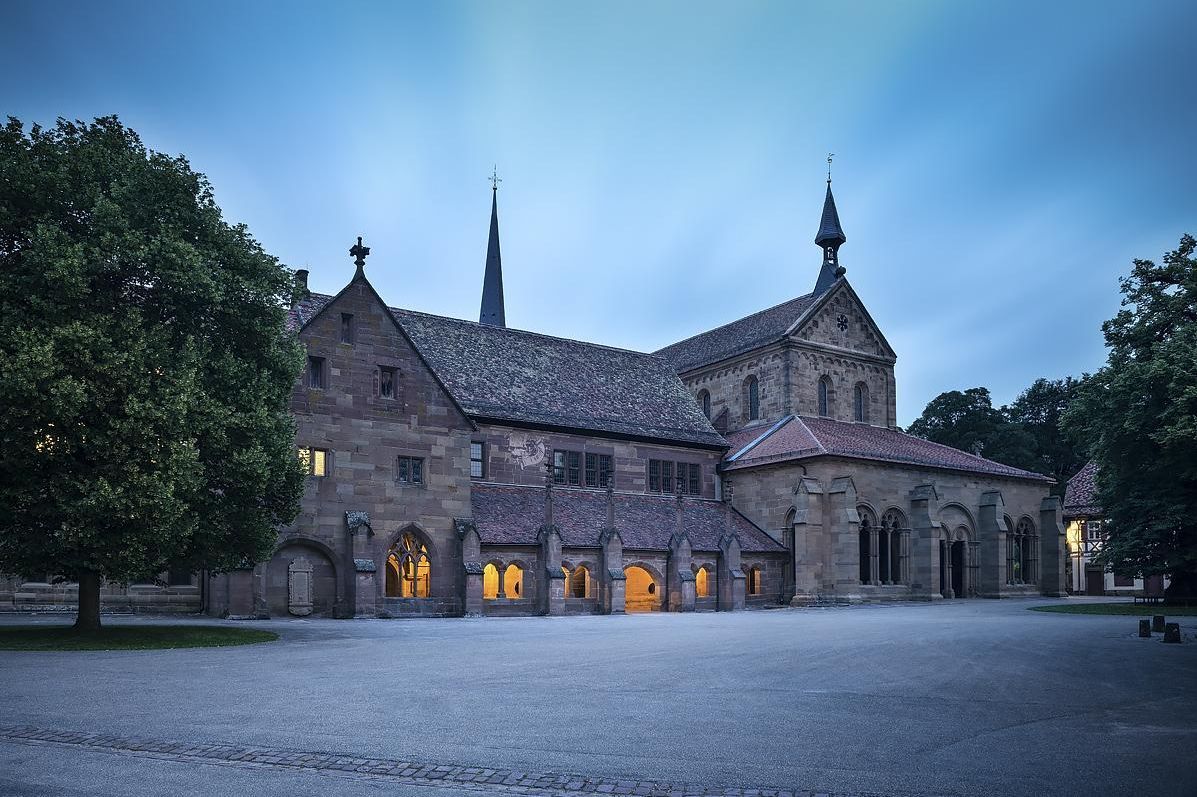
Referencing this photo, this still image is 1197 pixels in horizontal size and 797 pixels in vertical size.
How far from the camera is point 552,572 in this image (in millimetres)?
42969

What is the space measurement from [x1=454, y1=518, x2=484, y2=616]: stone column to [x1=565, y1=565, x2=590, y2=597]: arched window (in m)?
4.88

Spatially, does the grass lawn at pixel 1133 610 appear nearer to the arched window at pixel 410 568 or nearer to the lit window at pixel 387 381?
the arched window at pixel 410 568

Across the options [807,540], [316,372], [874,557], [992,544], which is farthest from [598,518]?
[992,544]

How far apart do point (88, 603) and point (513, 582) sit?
22527mm

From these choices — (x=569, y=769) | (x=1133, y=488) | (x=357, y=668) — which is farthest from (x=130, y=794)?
(x=1133, y=488)

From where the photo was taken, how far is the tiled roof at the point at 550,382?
49562 millimetres

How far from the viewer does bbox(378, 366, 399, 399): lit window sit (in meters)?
41.4

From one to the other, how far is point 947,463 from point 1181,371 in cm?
2168

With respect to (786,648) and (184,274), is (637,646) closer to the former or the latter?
(786,648)

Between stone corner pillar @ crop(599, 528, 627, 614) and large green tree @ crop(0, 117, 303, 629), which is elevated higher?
large green tree @ crop(0, 117, 303, 629)

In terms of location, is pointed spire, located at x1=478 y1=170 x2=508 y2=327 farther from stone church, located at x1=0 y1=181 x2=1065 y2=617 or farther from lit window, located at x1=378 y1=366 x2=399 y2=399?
lit window, located at x1=378 y1=366 x2=399 y2=399

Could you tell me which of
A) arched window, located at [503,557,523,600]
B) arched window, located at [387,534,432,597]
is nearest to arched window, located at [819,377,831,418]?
arched window, located at [503,557,523,600]

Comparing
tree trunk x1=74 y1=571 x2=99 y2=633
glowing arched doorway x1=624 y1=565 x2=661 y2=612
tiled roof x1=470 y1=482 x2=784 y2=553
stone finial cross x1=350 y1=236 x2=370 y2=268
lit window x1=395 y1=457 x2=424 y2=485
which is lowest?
glowing arched doorway x1=624 y1=565 x2=661 y2=612

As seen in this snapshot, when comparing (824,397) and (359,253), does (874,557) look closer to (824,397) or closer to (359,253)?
(824,397)
